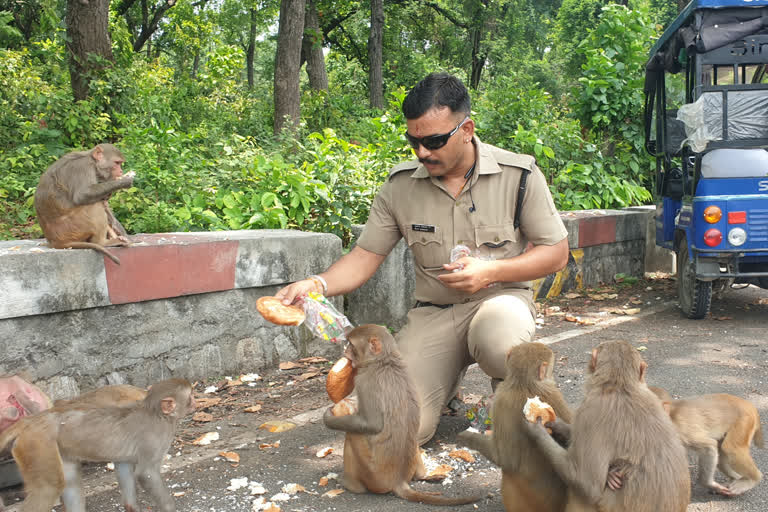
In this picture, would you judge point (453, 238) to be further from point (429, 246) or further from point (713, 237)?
point (713, 237)

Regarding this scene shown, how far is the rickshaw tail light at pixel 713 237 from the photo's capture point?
6.57 meters

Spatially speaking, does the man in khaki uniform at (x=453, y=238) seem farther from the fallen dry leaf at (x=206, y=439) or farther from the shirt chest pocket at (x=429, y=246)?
the fallen dry leaf at (x=206, y=439)

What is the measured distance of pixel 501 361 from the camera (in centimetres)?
373

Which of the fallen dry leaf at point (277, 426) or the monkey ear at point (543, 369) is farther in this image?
the fallen dry leaf at point (277, 426)

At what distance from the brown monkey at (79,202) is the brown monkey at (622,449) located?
3146mm

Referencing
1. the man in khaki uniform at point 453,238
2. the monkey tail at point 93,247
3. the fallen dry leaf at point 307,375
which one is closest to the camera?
the man in khaki uniform at point 453,238

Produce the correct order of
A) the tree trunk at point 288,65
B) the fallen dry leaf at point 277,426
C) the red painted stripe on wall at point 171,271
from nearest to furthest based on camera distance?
the fallen dry leaf at point 277,426 → the red painted stripe on wall at point 171,271 → the tree trunk at point 288,65

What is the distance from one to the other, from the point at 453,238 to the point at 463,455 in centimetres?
119

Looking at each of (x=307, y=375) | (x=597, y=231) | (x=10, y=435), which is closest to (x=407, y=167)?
(x=307, y=375)

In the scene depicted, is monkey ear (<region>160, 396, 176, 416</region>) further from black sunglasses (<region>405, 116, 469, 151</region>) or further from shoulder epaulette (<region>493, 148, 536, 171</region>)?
shoulder epaulette (<region>493, 148, 536, 171</region>)

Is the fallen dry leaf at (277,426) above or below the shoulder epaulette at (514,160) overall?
below

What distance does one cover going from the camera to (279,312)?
3.67m

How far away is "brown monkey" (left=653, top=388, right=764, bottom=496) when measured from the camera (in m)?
3.41

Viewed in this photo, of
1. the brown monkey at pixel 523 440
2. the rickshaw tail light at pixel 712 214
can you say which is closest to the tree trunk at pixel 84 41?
the rickshaw tail light at pixel 712 214
